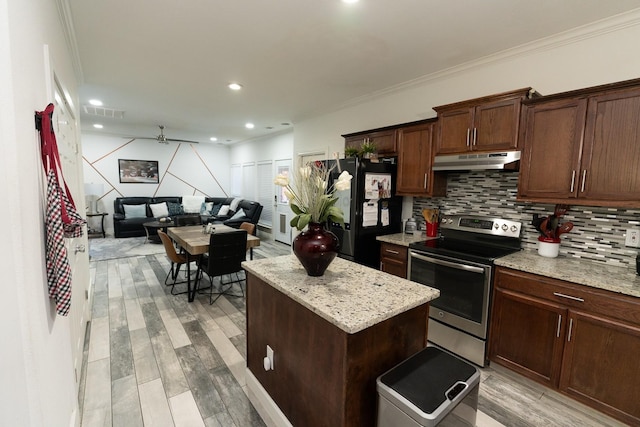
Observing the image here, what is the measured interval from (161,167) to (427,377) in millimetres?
8906

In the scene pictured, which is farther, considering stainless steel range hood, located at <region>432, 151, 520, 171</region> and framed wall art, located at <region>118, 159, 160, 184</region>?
framed wall art, located at <region>118, 159, 160, 184</region>

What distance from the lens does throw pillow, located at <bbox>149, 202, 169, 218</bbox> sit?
7.57 m

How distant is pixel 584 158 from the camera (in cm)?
202

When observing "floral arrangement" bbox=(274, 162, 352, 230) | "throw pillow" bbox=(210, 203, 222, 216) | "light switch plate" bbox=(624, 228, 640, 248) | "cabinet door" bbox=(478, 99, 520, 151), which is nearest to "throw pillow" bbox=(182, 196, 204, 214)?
"throw pillow" bbox=(210, 203, 222, 216)

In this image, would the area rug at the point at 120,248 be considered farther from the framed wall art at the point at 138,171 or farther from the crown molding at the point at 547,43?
the crown molding at the point at 547,43

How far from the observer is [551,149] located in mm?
2164

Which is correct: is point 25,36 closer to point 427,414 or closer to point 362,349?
point 362,349

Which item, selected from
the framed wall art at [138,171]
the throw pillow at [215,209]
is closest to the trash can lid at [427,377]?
the throw pillow at [215,209]

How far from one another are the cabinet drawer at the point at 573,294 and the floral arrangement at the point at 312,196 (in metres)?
1.47

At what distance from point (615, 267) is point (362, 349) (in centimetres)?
214

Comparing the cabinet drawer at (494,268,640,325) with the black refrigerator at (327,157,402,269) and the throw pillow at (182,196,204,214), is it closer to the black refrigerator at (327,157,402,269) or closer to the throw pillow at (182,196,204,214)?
the black refrigerator at (327,157,402,269)

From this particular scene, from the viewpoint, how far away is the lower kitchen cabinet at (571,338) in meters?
1.70

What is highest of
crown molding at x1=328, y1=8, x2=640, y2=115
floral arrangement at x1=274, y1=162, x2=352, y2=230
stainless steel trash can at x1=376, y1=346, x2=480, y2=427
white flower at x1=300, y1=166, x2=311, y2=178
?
crown molding at x1=328, y1=8, x2=640, y2=115

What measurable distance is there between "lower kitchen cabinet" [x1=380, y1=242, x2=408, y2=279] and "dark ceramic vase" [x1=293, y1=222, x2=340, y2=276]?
1.48 m
